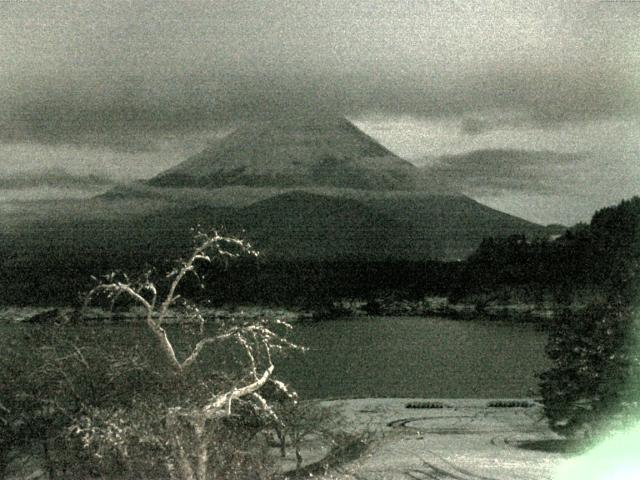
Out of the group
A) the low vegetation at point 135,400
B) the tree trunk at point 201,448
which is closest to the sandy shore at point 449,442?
the low vegetation at point 135,400

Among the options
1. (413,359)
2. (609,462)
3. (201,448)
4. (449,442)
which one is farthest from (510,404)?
(413,359)

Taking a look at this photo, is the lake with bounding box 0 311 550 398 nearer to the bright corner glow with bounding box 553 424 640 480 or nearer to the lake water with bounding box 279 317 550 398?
the lake water with bounding box 279 317 550 398

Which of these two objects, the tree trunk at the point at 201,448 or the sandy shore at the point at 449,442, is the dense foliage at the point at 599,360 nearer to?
the sandy shore at the point at 449,442

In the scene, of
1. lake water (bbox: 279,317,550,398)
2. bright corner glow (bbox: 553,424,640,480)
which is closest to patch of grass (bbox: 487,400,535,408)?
lake water (bbox: 279,317,550,398)

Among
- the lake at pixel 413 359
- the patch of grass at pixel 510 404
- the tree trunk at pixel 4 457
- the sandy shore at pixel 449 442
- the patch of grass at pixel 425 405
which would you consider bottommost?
the lake at pixel 413 359

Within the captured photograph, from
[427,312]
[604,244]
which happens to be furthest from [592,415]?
[427,312]

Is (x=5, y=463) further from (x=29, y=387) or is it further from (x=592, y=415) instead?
(x=592, y=415)

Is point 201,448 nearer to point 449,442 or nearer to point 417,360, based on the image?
point 449,442
